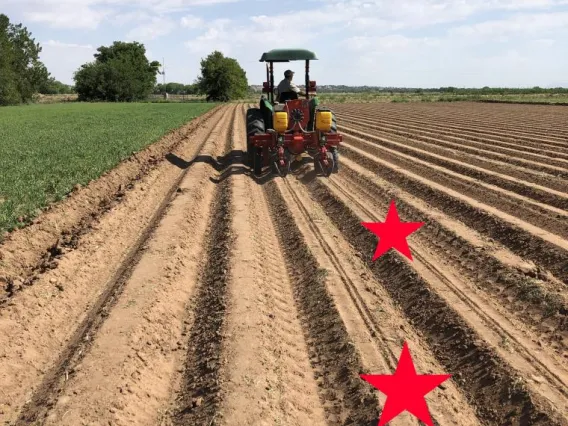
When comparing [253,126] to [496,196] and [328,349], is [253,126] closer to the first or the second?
[496,196]

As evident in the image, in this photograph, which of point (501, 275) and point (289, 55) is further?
point (289, 55)

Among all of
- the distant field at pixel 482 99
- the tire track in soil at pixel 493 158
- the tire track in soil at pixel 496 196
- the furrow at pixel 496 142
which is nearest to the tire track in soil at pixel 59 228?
the tire track in soil at pixel 496 196

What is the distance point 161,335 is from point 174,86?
5717 inches

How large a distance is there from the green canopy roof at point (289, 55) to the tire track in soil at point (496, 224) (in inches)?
114

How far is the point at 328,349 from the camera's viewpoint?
3.84 metres

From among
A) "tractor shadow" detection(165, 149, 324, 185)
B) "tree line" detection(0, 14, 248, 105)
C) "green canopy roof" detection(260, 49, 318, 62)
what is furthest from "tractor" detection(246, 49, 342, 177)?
"tree line" detection(0, 14, 248, 105)

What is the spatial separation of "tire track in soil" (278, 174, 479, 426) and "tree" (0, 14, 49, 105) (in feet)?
196

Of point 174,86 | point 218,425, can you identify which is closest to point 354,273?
point 218,425

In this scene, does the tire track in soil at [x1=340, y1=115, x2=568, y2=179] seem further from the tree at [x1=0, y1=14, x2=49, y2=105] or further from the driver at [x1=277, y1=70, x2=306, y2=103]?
the tree at [x1=0, y1=14, x2=49, y2=105]

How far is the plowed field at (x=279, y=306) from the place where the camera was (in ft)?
10.5

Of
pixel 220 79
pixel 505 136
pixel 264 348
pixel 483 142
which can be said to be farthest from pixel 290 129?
pixel 220 79

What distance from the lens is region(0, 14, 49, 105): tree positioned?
184 feet

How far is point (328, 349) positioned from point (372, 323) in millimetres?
538

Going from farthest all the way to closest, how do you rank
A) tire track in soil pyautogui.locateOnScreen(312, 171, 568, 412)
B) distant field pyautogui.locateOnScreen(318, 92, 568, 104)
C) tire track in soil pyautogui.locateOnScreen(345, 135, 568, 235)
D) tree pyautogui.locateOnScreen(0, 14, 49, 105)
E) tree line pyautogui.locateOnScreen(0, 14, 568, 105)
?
tree line pyautogui.locateOnScreen(0, 14, 568, 105)
tree pyautogui.locateOnScreen(0, 14, 49, 105)
distant field pyautogui.locateOnScreen(318, 92, 568, 104)
tire track in soil pyautogui.locateOnScreen(345, 135, 568, 235)
tire track in soil pyautogui.locateOnScreen(312, 171, 568, 412)
